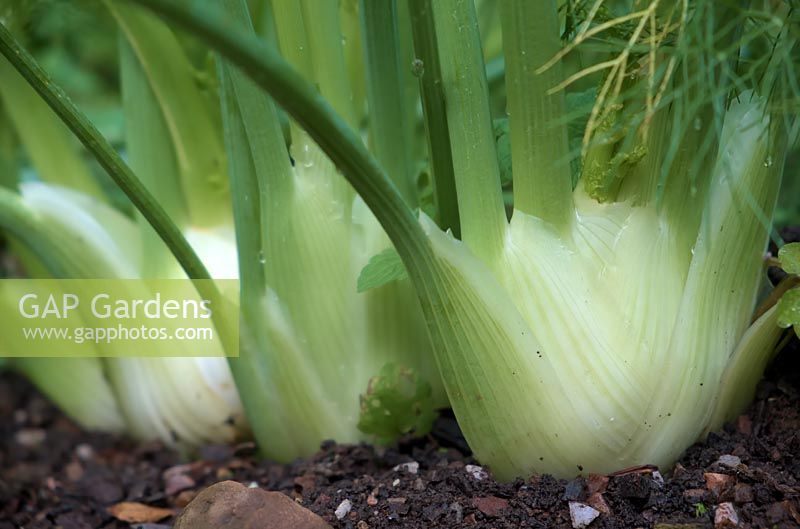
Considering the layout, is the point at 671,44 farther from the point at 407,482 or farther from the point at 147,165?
the point at 147,165

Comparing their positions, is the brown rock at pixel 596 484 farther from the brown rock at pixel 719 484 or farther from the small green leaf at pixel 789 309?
the small green leaf at pixel 789 309

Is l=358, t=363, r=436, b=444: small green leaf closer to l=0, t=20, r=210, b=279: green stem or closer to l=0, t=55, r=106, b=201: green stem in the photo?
l=0, t=20, r=210, b=279: green stem

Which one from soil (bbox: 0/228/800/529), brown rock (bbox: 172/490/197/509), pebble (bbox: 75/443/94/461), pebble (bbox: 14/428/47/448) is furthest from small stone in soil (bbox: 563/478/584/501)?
pebble (bbox: 14/428/47/448)

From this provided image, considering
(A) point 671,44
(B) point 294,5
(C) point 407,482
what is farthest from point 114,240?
(A) point 671,44

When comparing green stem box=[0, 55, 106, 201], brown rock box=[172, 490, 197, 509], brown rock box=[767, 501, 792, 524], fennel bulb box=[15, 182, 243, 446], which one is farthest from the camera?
green stem box=[0, 55, 106, 201]

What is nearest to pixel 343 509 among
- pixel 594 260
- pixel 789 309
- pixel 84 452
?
pixel 594 260

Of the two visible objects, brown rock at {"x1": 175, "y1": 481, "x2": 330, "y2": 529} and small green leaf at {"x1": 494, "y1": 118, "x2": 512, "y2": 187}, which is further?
small green leaf at {"x1": 494, "y1": 118, "x2": 512, "y2": 187}

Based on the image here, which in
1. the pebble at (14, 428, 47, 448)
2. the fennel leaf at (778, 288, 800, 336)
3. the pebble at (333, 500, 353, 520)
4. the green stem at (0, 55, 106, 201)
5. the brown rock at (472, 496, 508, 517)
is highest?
the green stem at (0, 55, 106, 201)
